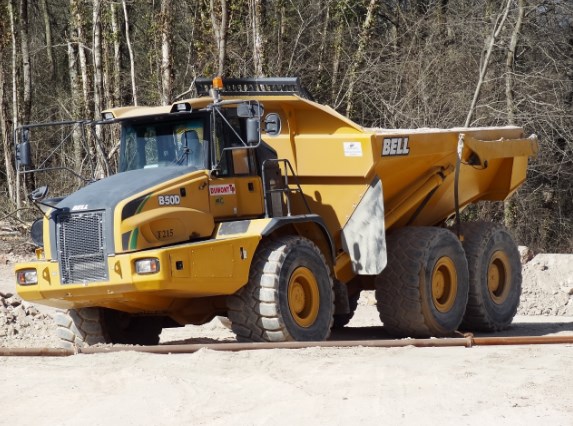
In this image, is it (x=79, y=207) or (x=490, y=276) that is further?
(x=490, y=276)

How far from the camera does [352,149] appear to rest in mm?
12008

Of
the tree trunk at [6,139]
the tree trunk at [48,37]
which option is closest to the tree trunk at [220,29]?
the tree trunk at [6,139]

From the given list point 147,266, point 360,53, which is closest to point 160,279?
point 147,266

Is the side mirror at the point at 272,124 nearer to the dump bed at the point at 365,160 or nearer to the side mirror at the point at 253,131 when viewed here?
the side mirror at the point at 253,131

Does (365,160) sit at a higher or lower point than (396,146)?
lower

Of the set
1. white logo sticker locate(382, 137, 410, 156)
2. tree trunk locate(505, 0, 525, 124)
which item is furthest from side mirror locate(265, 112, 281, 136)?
tree trunk locate(505, 0, 525, 124)

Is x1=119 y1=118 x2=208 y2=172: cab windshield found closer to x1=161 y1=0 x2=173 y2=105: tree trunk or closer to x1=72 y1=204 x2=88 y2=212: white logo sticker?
x1=72 y1=204 x2=88 y2=212: white logo sticker

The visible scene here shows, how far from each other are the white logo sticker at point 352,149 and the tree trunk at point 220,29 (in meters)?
8.36

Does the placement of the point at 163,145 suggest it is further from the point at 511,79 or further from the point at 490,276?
the point at 511,79

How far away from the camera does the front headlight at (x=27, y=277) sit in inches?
425

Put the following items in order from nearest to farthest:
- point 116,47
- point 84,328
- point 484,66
Answer: point 84,328 < point 484,66 < point 116,47

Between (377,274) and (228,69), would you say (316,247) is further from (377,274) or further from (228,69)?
(228,69)

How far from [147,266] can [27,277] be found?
1.47m

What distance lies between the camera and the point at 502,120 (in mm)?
23953
